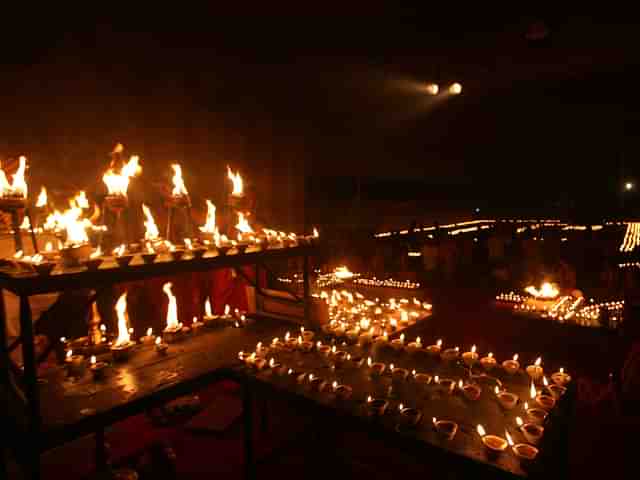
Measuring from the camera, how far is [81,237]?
406 centimetres

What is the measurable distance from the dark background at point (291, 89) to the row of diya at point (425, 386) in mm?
5115

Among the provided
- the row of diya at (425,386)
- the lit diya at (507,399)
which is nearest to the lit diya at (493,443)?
the row of diya at (425,386)

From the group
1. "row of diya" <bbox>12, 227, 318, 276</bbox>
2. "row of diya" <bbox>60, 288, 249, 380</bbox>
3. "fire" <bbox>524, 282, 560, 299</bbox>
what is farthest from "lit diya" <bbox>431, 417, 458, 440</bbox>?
"fire" <bbox>524, 282, 560, 299</bbox>

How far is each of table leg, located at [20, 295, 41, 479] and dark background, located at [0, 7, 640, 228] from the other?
5.15 meters

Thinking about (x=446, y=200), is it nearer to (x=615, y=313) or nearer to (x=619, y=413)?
(x=615, y=313)

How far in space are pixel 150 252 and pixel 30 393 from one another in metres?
1.52

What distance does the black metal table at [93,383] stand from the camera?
118 inches

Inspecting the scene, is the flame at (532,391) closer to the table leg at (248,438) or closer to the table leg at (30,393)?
the table leg at (248,438)

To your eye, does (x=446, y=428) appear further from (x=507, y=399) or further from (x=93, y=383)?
(x=93, y=383)

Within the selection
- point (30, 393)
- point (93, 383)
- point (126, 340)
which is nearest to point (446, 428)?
point (30, 393)

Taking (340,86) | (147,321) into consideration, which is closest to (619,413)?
(147,321)

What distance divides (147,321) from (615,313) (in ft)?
28.0

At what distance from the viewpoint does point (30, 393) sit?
2.98 meters

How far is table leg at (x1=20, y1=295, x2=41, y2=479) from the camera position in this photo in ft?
9.73
